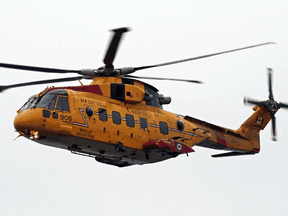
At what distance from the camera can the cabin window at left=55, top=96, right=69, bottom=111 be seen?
22.8 m

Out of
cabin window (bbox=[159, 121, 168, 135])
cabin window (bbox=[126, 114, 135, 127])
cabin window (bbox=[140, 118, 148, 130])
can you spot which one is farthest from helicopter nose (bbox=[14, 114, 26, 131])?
cabin window (bbox=[159, 121, 168, 135])

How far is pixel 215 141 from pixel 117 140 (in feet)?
25.5

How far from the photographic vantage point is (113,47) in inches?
883

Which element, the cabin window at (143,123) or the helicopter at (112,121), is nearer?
the helicopter at (112,121)

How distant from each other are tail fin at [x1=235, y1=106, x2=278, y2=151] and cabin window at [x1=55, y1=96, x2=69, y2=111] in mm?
13311

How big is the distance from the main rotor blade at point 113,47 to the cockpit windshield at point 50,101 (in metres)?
2.85

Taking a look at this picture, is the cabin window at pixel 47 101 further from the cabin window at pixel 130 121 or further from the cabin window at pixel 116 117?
the cabin window at pixel 130 121

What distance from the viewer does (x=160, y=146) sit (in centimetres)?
2509

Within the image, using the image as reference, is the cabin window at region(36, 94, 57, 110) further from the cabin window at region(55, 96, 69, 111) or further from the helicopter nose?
the helicopter nose

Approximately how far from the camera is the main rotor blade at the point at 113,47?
20.7 meters

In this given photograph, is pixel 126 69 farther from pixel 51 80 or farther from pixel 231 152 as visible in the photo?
pixel 231 152

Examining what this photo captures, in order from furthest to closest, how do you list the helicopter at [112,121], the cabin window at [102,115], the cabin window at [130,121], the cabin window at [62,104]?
the cabin window at [130,121] < the cabin window at [102,115] < the cabin window at [62,104] < the helicopter at [112,121]

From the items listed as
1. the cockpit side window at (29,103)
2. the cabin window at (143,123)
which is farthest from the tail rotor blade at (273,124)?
the cockpit side window at (29,103)

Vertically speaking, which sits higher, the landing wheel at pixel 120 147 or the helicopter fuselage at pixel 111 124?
the helicopter fuselage at pixel 111 124
